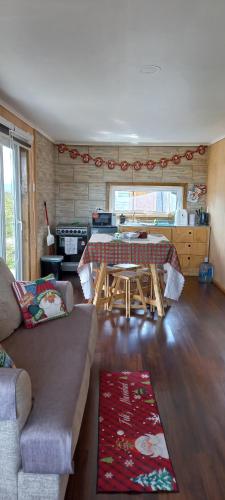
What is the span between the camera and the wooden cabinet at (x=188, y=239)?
19.1ft

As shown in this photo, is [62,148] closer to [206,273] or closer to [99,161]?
[99,161]

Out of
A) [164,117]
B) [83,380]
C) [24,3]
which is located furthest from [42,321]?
[164,117]

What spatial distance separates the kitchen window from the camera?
625 centimetres

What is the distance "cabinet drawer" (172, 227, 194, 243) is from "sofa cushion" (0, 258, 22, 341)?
3.84m

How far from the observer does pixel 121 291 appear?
433 cm

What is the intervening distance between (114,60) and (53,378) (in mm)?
2098

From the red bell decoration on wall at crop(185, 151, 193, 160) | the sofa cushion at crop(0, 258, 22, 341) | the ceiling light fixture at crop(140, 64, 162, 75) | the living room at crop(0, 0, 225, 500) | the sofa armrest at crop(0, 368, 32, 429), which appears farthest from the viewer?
the red bell decoration on wall at crop(185, 151, 193, 160)

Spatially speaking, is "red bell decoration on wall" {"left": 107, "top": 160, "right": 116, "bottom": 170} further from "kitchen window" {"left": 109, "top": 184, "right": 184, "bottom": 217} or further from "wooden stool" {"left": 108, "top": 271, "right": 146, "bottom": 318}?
"wooden stool" {"left": 108, "top": 271, "right": 146, "bottom": 318}

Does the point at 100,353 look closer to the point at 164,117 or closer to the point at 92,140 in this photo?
the point at 164,117

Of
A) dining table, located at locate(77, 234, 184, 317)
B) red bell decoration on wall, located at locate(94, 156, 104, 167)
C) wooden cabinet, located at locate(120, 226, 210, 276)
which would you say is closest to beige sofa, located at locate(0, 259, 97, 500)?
dining table, located at locate(77, 234, 184, 317)

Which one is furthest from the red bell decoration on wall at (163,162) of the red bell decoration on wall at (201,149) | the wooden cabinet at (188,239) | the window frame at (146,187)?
the wooden cabinet at (188,239)

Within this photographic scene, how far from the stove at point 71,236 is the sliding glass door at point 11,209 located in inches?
51.8

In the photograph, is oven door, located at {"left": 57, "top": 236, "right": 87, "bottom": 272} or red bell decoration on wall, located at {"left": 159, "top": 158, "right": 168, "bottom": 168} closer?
oven door, located at {"left": 57, "top": 236, "right": 87, "bottom": 272}

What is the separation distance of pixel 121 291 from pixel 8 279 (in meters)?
2.13
